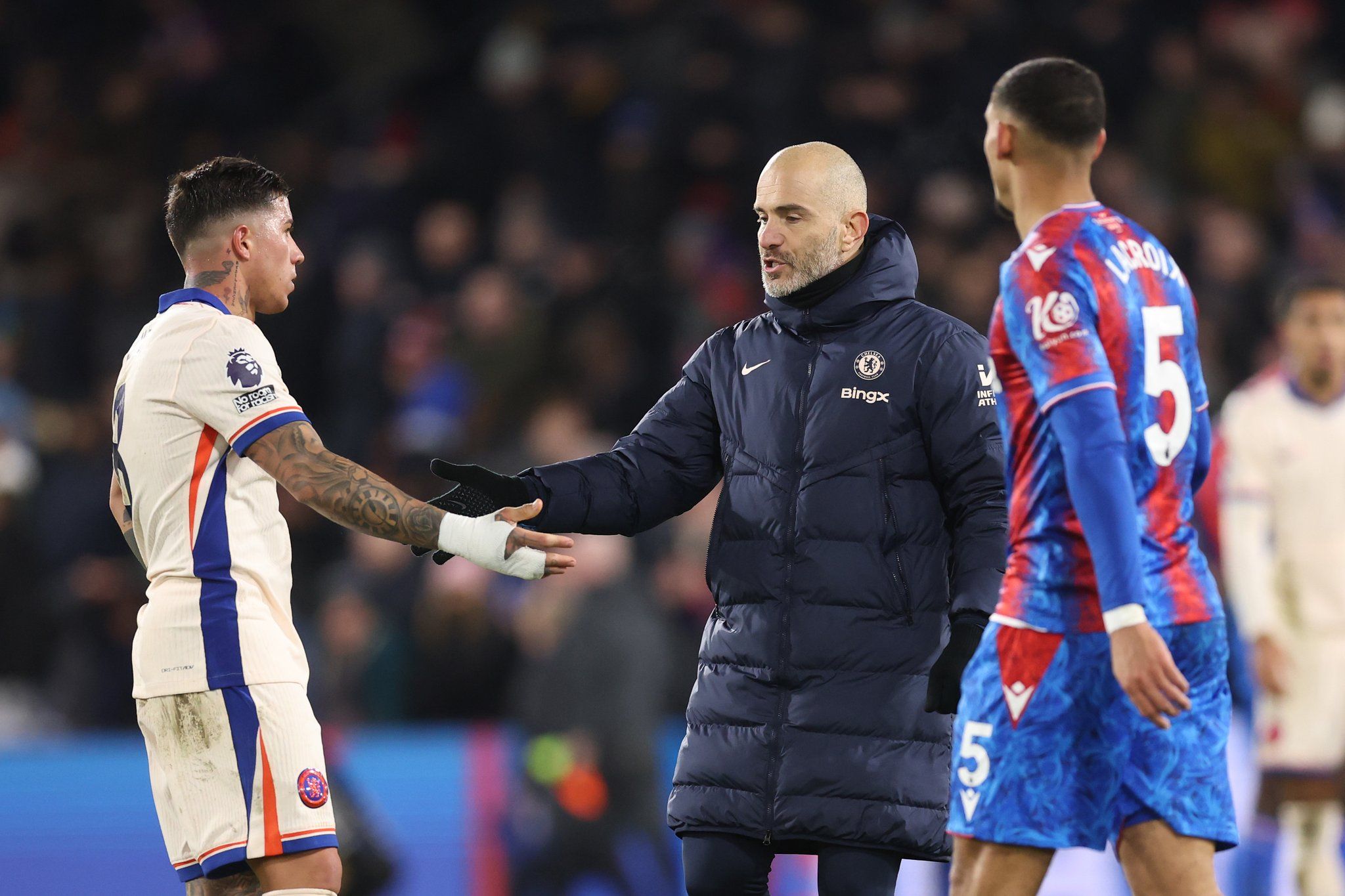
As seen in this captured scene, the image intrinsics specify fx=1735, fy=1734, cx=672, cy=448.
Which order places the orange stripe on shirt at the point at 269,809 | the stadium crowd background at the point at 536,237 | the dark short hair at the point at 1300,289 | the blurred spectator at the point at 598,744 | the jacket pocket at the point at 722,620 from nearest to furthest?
1. the orange stripe on shirt at the point at 269,809
2. the jacket pocket at the point at 722,620
3. the dark short hair at the point at 1300,289
4. the blurred spectator at the point at 598,744
5. the stadium crowd background at the point at 536,237

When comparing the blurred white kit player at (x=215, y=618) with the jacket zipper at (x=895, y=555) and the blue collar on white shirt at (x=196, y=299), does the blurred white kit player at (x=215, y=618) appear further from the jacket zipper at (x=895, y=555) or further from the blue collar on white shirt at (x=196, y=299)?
the jacket zipper at (x=895, y=555)

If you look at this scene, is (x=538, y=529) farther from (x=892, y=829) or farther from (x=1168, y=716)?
(x=1168, y=716)

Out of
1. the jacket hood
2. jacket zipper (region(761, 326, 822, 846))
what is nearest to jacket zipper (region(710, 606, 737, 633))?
jacket zipper (region(761, 326, 822, 846))

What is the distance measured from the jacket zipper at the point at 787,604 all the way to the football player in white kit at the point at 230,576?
2.46 ft

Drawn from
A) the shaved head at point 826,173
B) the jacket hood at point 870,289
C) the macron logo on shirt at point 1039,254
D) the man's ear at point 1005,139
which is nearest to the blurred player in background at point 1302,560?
the jacket hood at point 870,289

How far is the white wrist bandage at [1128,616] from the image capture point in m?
3.49

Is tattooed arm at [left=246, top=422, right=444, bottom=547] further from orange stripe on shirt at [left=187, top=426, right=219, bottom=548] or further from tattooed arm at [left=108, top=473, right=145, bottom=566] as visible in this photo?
tattooed arm at [left=108, top=473, right=145, bottom=566]

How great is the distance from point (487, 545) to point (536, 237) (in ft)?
21.9

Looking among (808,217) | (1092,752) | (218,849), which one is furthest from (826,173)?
(218,849)

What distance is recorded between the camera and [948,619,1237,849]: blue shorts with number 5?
3645 millimetres

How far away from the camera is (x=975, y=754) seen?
377 centimetres

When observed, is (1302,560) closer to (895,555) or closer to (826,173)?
(895,555)

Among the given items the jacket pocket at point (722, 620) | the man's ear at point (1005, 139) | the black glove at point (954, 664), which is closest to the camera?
the man's ear at point (1005, 139)

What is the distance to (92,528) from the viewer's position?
966cm
